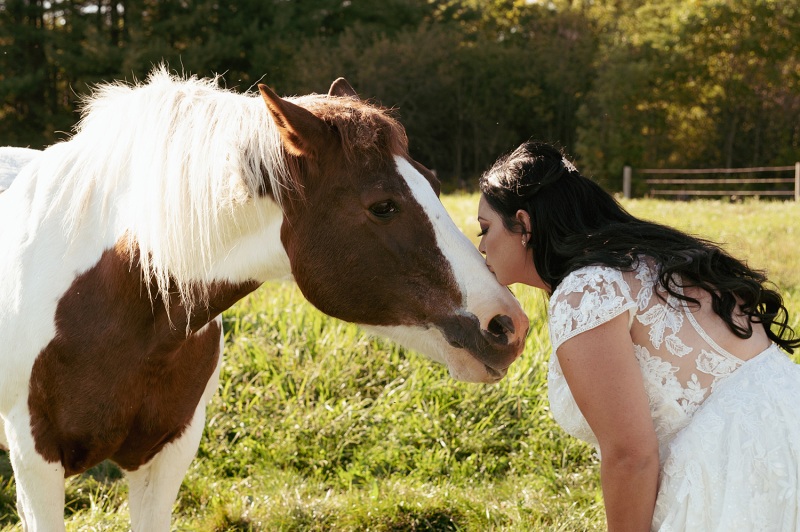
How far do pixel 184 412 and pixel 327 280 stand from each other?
0.78 m

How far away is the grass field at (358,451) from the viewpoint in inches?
141

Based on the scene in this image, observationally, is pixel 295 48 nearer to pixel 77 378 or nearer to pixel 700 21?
pixel 700 21

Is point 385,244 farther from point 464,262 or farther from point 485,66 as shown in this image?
point 485,66

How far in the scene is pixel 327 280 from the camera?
2.15 m

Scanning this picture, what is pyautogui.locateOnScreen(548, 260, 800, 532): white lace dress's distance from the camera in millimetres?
1921

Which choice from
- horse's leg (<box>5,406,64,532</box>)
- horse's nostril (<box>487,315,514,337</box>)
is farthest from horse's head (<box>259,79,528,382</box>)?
horse's leg (<box>5,406,64,532</box>)

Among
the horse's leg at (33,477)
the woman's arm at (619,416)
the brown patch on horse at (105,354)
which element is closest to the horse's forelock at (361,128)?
the brown patch on horse at (105,354)

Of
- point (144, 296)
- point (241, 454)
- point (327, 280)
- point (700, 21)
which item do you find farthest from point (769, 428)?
point (700, 21)

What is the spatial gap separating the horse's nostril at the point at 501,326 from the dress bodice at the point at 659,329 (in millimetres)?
144

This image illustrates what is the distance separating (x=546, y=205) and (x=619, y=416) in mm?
612

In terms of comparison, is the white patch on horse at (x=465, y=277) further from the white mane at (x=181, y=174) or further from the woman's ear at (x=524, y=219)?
the white mane at (x=181, y=174)

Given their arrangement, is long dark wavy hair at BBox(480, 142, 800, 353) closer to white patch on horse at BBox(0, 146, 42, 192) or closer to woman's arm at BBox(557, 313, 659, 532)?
woman's arm at BBox(557, 313, 659, 532)

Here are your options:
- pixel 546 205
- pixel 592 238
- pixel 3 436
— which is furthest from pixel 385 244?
pixel 3 436

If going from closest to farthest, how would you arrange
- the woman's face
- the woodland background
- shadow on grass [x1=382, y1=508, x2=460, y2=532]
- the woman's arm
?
the woman's arm, the woman's face, shadow on grass [x1=382, y1=508, x2=460, y2=532], the woodland background
